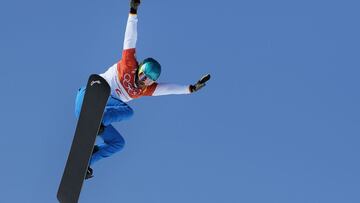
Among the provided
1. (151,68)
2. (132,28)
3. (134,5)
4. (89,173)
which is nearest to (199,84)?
(151,68)

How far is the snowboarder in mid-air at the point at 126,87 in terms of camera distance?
12203 mm

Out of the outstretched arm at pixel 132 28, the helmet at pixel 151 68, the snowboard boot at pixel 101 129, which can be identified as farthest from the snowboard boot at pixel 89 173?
the outstretched arm at pixel 132 28

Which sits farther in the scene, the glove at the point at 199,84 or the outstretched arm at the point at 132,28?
the glove at the point at 199,84

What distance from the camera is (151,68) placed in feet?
39.9

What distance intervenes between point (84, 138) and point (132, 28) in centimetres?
215

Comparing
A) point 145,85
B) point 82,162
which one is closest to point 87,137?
point 82,162

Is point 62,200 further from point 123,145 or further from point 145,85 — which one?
point 145,85

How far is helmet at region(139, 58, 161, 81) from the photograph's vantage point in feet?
39.9

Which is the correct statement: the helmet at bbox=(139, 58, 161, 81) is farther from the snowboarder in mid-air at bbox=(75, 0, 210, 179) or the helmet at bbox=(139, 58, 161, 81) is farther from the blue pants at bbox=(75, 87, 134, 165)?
the blue pants at bbox=(75, 87, 134, 165)

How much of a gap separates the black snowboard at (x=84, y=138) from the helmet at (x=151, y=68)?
27.5 inches

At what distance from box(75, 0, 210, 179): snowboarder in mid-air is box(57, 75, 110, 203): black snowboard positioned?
5.5 inches

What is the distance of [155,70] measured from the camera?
1220 centimetres

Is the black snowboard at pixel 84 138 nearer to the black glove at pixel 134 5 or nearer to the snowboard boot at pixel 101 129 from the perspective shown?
the snowboard boot at pixel 101 129

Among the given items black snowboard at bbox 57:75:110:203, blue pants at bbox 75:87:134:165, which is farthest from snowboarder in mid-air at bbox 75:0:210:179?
black snowboard at bbox 57:75:110:203
